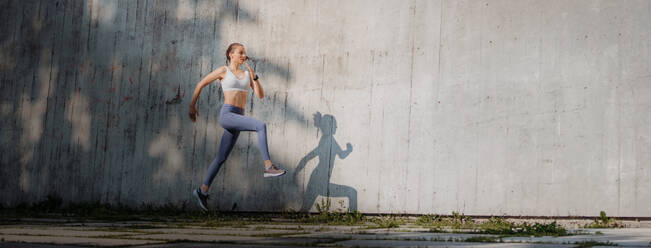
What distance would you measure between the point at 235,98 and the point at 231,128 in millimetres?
292

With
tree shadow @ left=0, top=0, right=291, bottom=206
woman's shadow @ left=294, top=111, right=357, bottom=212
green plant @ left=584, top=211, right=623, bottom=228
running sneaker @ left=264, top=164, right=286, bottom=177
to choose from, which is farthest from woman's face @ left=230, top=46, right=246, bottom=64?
green plant @ left=584, top=211, right=623, bottom=228

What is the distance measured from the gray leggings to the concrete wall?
0.47 meters

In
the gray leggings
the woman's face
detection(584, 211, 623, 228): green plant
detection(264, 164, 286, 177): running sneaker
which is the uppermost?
the woman's face

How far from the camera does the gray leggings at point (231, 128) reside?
Result: 5.95 m

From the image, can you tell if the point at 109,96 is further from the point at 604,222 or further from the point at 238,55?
the point at 604,222

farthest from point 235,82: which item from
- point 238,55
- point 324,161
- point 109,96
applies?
point 109,96

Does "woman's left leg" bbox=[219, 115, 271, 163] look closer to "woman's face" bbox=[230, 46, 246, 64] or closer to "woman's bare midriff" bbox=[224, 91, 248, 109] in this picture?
Result: "woman's bare midriff" bbox=[224, 91, 248, 109]

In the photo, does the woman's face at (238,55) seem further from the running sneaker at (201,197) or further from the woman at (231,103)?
the running sneaker at (201,197)

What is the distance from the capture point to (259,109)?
6.63 metres

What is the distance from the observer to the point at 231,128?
6160 mm

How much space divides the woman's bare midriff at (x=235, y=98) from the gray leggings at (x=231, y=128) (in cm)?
4

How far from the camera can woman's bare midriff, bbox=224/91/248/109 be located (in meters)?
6.18

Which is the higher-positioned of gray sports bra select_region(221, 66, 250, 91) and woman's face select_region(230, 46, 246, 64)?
woman's face select_region(230, 46, 246, 64)

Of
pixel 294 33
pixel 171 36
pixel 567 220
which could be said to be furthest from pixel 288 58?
pixel 567 220
